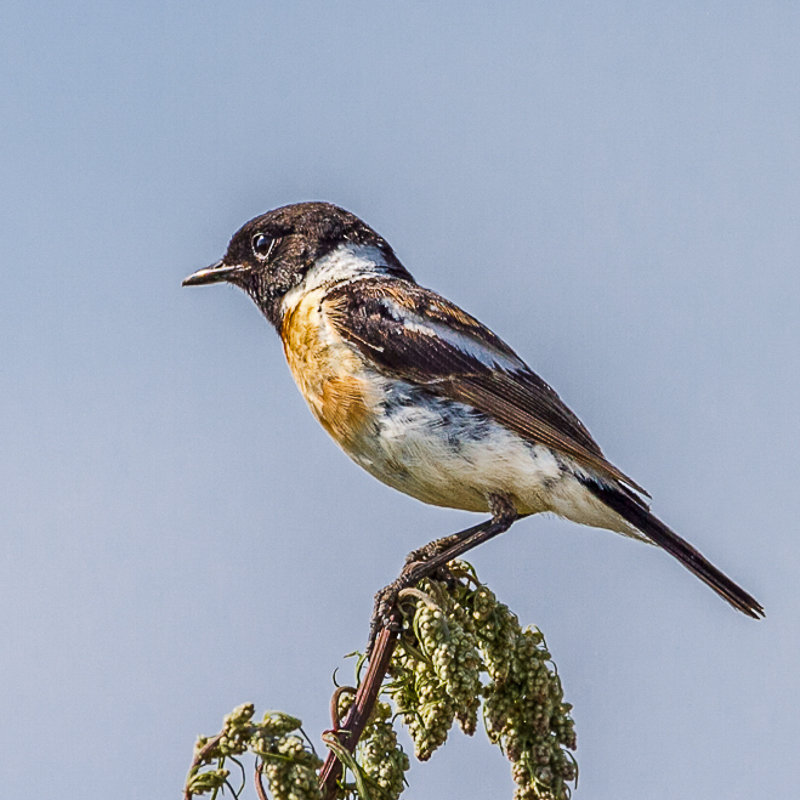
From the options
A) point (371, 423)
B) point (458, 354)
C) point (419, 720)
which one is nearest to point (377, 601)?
point (419, 720)

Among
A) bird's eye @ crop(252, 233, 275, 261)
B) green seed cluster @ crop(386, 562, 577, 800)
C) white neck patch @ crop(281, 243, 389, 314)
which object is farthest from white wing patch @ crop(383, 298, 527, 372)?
green seed cluster @ crop(386, 562, 577, 800)

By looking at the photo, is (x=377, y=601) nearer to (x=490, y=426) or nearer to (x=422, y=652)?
(x=422, y=652)

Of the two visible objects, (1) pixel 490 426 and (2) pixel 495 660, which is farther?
(1) pixel 490 426

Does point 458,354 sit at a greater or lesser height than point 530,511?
greater

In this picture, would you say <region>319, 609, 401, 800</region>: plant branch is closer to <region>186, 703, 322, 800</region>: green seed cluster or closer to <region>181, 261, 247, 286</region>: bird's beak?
<region>186, 703, 322, 800</region>: green seed cluster

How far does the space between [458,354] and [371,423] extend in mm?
568

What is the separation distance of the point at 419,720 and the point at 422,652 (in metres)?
0.19

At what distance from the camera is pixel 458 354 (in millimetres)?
5707

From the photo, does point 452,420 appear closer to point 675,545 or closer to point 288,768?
point 675,545

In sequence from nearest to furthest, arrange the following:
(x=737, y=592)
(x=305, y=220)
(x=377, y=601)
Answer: (x=377, y=601) → (x=737, y=592) → (x=305, y=220)

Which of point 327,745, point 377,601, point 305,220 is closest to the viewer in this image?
point 327,745

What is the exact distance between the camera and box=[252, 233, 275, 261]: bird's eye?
6.67 metres

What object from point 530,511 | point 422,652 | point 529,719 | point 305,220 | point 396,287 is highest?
point 305,220

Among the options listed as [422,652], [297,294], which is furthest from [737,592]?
[297,294]
